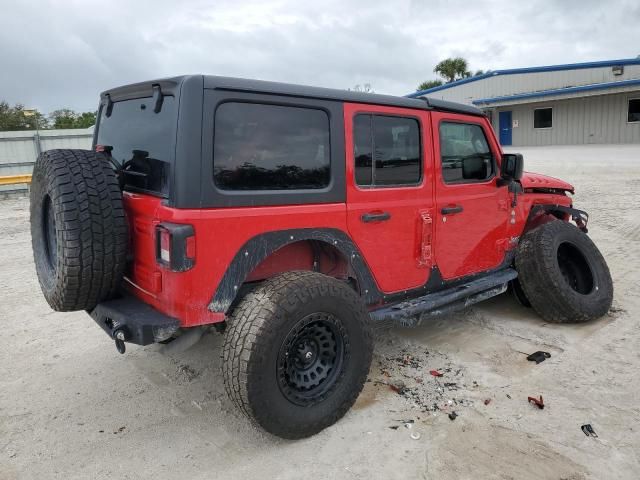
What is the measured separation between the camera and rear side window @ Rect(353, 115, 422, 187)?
10.9 ft

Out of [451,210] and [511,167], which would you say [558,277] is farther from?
[451,210]

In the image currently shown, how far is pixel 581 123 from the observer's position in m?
22.9

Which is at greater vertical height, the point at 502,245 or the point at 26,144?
the point at 26,144

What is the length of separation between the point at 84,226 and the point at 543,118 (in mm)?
25486

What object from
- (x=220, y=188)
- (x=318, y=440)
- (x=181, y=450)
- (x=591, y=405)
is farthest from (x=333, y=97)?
(x=591, y=405)

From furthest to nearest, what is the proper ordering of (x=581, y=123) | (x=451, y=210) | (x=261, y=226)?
(x=581, y=123), (x=451, y=210), (x=261, y=226)

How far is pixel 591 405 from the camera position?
317cm

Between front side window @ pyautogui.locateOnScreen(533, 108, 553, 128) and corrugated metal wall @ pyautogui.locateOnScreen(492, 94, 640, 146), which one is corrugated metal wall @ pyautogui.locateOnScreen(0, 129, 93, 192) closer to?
corrugated metal wall @ pyautogui.locateOnScreen(492, 94, 640, 146)

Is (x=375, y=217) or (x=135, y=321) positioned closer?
(x=135, y=321)

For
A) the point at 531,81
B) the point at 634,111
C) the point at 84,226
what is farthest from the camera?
the point at 531,81

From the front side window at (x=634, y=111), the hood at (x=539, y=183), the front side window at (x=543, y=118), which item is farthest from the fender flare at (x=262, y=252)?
the front side window at (x=543, y=118)

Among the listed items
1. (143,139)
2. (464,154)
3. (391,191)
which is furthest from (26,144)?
(391,191)

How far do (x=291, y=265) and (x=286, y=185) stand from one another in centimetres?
57

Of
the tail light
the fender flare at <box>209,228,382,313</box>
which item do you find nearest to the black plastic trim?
the fender flare at <box>209,228,382,313</box>
